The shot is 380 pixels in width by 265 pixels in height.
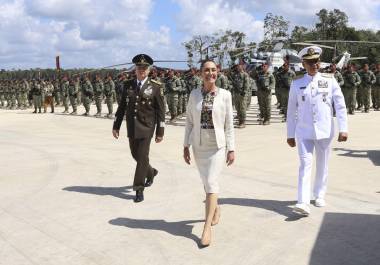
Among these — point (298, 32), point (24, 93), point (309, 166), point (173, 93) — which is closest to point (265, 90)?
point (173, 93)

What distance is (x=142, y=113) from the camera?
6.29m

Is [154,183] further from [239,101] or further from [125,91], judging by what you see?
[239,101]

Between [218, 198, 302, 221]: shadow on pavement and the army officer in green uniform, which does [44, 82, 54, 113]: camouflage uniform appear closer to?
the army officer in green uniform

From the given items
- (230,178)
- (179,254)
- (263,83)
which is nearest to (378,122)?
(263,83)

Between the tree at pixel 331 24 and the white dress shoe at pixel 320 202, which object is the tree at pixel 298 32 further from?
the white dress shoe at pixel 320 202

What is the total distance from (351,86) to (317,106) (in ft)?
41.4

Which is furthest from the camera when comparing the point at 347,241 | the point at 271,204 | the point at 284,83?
the point at 284,83

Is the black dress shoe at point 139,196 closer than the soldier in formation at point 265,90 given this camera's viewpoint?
Yes

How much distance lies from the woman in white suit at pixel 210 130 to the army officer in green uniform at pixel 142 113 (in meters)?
1.57

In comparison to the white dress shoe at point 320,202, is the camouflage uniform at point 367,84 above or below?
above

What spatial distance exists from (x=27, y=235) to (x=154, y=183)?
8.17 feet

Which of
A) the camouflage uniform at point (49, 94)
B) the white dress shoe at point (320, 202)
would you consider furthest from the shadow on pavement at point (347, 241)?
the camouflage uniform at point (49, 94)

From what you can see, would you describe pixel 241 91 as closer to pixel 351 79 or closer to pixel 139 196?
pixel 351 79

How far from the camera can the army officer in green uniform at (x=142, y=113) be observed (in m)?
6.21
